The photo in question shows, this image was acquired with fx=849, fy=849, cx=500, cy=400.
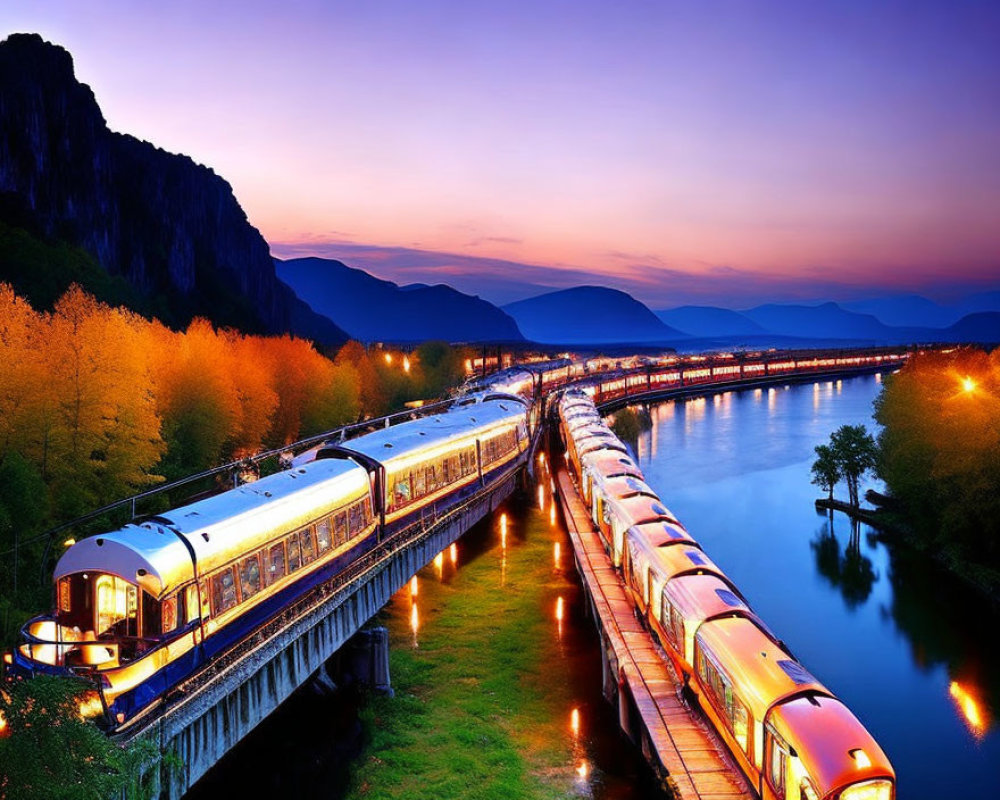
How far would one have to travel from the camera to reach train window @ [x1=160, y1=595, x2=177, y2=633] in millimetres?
16297

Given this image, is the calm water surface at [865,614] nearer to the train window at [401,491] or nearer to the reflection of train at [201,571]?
the train window at [401,491]

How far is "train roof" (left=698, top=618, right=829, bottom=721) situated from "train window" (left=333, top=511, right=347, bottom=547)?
1026 cm

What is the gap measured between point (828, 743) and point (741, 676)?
3076 mm

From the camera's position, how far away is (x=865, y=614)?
42438 millimetres

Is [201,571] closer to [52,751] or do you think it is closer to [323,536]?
[323,536]

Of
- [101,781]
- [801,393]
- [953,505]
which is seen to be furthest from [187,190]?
[101,781]

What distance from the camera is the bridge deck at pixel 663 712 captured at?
17609 millimetres

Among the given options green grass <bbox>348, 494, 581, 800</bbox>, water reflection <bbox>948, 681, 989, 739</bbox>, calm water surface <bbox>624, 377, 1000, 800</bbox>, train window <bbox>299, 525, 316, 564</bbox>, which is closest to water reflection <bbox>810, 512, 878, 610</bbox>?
calm water surface <bbox>624, 377, 1000, 800</bbox>

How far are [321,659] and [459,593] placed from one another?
685 inches

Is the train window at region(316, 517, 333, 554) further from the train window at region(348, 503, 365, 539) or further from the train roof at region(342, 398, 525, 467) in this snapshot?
the train roof at region(342, 398, 525, 467)

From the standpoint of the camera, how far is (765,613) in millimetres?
41812

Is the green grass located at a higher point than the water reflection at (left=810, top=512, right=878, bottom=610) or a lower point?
higher

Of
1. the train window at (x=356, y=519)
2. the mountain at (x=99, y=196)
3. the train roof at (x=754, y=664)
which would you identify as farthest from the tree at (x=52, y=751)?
the mountain at (x=99, y=196)

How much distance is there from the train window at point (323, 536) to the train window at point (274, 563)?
1.99 metres
